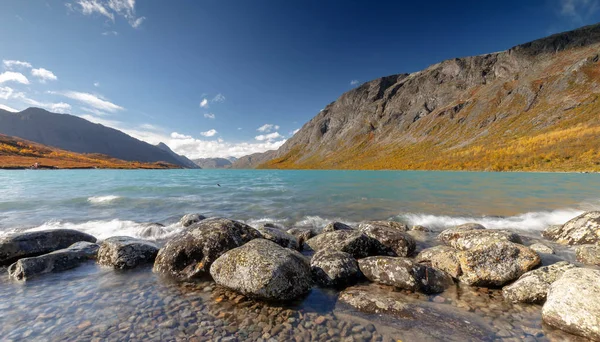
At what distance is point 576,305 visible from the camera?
5445 mm

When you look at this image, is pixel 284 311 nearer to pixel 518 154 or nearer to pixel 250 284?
pixel 250 284

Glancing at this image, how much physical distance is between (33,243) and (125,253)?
4753 millimetres

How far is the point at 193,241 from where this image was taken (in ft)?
30.5

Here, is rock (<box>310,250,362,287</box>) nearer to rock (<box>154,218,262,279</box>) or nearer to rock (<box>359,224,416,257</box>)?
rock (<box>359,224,416,257</box>)

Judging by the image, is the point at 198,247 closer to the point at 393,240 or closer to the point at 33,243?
the point at 33,243

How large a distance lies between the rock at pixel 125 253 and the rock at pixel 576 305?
12369mm

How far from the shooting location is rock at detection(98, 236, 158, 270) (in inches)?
361

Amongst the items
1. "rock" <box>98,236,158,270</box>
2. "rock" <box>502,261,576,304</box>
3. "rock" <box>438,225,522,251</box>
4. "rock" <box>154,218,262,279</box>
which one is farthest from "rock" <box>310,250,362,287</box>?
"rock" <box>98,236,158,270</box>

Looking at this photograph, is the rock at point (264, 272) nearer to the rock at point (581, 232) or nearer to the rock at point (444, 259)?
the rock at point (444, 259)

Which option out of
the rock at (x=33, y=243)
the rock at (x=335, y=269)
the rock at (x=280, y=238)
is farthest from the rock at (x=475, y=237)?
the rock at (x=33, y=243)

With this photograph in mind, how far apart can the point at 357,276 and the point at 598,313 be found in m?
5.36

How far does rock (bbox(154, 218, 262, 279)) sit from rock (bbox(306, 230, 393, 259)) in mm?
3383

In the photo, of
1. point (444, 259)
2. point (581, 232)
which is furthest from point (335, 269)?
point (581, 232)

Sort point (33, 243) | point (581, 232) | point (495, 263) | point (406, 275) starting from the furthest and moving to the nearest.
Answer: point (581, 232), point (33, 243), point (495, 263), point (406, 275)
